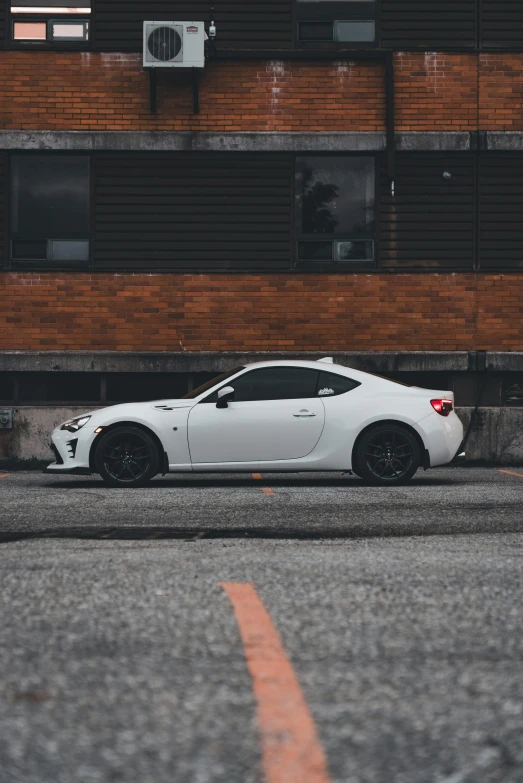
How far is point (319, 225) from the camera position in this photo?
16922 mm

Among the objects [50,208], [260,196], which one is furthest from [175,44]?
[50,208]

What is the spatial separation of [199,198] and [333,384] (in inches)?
232

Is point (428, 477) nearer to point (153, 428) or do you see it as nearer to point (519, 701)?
point (153, 428)

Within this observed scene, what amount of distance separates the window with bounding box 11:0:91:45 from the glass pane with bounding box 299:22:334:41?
3146 mm

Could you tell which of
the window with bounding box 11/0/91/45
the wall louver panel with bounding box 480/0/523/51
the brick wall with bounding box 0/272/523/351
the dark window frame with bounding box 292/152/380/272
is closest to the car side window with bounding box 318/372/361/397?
the brick wall with bounding box 0/272/523/351

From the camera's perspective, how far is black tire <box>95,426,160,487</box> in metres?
11.6

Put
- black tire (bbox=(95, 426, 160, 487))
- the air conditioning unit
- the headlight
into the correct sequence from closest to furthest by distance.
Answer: black tire (bbox=(95, 426, 160, 487)) → the headlight → the air conditioning unit

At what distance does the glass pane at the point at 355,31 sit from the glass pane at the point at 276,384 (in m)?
7.10

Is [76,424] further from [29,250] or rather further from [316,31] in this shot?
[316,31]

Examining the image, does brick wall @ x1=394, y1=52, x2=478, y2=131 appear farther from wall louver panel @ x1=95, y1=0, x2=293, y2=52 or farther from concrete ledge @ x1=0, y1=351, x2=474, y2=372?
concrete ledge @ x1=0, y1=351, x2=474, y2=372

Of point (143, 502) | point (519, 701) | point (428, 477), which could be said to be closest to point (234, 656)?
point (519, 701)

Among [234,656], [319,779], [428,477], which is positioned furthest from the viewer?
[428,477]

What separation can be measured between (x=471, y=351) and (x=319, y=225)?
2.87 meters

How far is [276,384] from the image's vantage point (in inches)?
469
